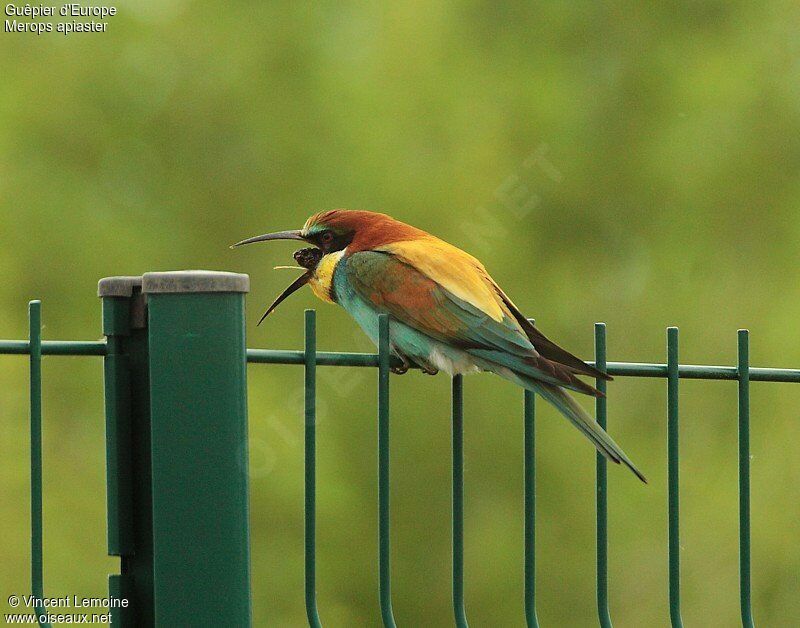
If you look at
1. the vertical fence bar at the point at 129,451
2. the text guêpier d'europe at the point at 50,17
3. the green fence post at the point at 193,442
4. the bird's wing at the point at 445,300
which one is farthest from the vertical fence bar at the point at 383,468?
the text guêpier d'europe at the point at 50,17

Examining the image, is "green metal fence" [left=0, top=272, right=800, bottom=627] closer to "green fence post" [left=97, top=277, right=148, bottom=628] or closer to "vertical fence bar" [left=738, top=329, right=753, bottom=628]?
"green fence post" [left=97, top=277, right=148, bottom=628]

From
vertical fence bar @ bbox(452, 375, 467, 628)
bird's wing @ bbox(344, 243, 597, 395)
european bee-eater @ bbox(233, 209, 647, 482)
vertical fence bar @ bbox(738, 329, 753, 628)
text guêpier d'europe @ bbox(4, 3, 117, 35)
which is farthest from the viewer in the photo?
text guêpier d'europe @ bbox(4, 3, 117, 35)

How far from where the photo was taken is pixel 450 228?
9.24 metres

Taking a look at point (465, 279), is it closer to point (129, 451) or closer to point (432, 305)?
point (432, 305)

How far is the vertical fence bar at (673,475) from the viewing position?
2.85 metres

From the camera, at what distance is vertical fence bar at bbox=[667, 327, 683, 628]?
285 cm

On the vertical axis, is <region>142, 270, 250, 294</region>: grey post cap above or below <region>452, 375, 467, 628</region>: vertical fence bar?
above

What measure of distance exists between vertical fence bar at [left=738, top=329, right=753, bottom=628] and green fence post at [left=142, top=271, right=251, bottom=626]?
119cm

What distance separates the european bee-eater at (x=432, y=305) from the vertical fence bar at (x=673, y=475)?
230 mm

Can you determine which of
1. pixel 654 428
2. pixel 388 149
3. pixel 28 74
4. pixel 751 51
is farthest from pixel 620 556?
pixel 28 74

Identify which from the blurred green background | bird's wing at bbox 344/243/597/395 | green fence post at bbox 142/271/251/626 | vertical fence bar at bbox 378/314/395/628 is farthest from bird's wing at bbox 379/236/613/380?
the blurred green background

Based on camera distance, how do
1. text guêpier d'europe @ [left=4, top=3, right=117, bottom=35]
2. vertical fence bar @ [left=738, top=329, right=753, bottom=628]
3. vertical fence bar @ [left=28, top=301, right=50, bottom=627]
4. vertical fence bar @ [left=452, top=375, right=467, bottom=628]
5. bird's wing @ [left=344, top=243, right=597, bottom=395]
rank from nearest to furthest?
vertical fence bar @ [left=28, top=301, right=50, bottom=627] → vertical fence bar @ [left=452, top=375, right=467, bottom=628] → vertical fence bar @ [left=738, top=329, right=753, bottom=628] → bird's wing @ [left=344, top=243, right=597, bottom=395] → text guêpier d'europe @ [left=4, top=3, right=117, bottom=35]

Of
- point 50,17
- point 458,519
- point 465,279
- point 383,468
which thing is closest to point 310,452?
point 383,468

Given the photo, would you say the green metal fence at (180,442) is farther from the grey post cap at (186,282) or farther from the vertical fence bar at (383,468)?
the vertical fence bar at (383,468)
